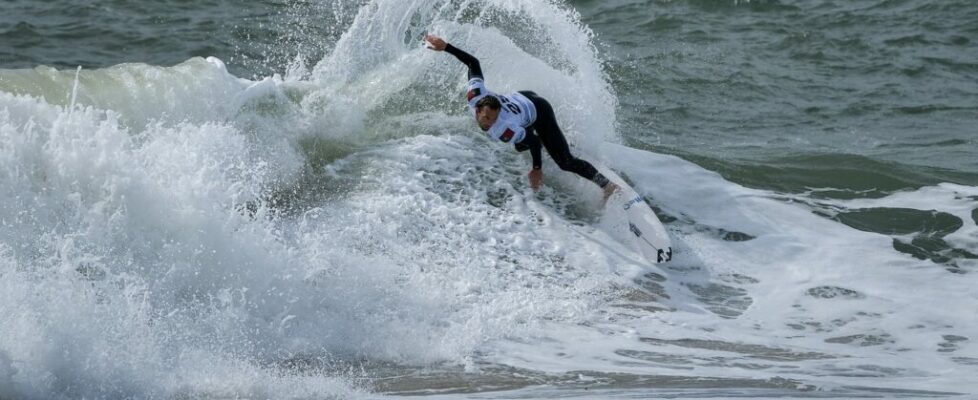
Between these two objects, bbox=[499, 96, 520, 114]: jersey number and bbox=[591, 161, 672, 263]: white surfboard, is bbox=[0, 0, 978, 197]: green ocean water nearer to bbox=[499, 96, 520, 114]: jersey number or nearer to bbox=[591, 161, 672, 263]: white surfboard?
bbox=[591, 161, 672, 263]: white surfboard

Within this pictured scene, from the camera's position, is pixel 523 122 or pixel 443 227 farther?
pixel 523 122

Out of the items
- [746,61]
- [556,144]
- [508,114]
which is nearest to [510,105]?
[508,114]

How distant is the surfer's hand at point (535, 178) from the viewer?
900 centimetres

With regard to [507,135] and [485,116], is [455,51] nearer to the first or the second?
[485,116]

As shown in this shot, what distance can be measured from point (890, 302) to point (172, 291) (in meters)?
4.76

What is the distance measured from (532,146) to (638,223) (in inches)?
41.2

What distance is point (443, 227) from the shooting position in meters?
8.16

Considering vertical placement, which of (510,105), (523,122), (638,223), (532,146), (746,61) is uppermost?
(746,61)

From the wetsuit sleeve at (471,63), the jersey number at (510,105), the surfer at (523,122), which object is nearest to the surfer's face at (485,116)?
the surfer at (523,122)

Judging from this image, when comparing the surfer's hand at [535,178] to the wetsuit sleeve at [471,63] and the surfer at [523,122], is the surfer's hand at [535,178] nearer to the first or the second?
the surfer at [523,122]

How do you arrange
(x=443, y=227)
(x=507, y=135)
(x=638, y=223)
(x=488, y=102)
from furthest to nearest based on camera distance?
1. (x=507, y=135)
2. (x=638, y=223)
3. (x=488, y=102)
4. (x=443, y=227)

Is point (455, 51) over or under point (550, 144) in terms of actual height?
over

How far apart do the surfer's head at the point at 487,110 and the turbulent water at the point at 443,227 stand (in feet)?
2.07

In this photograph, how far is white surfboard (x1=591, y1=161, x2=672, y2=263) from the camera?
8.34m
